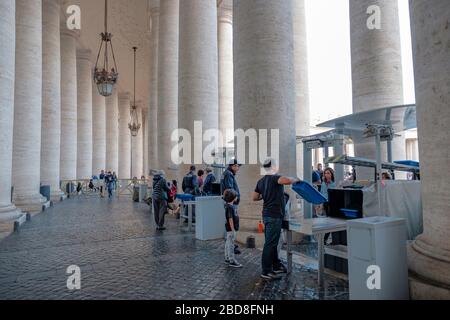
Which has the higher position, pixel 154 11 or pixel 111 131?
pixel 154 11

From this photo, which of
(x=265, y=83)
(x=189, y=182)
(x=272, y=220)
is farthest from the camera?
(x=189, y=182)

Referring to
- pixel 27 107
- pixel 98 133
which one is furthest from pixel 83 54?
pixel 27 107

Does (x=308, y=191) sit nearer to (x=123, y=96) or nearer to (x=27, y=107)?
(x=27, y=107)

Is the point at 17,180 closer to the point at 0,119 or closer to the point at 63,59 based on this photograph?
the point at 0,119

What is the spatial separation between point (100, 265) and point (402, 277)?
5371 mm

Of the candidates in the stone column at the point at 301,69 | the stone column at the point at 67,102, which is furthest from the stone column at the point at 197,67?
the stone column at the point at 67,102

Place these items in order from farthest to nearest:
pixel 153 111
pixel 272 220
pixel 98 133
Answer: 1. pixel 98 133
2. pixel 153 111
3. pixel 272 220

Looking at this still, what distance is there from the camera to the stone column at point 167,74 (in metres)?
19.0

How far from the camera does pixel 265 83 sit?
8.51 metres

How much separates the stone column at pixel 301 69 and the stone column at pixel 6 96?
11.1 metres

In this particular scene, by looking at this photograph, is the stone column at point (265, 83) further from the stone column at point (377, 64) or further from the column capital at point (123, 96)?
the column capital at point (123, 96)

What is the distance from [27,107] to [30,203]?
13.5 feet

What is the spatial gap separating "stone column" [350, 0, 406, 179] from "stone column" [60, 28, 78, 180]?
19746 mm
